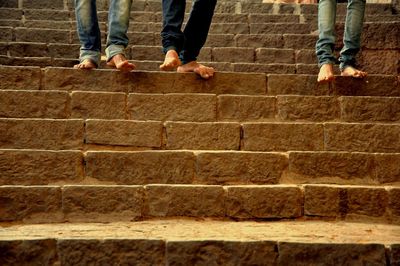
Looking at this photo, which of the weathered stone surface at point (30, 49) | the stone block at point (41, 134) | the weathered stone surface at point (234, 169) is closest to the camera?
the weathered stone surface at point (234, 169)

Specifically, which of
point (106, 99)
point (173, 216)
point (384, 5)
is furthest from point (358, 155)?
point (384, 5)

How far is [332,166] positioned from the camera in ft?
10.6

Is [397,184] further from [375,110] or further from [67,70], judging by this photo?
[67,70]

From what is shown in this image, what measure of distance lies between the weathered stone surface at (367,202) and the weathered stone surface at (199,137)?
0.89 m

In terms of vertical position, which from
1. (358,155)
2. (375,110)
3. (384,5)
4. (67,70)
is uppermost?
(384,5)

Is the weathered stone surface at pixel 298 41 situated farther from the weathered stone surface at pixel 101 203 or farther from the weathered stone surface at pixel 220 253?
the weathered stone surface at pixel 220 253

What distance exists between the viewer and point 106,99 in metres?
3.63

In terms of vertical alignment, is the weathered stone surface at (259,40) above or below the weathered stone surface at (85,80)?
above

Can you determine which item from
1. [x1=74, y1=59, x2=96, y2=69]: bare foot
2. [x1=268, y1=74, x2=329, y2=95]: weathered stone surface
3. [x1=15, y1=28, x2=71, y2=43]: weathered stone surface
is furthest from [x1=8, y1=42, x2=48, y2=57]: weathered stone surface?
[x1=268, y1=74, x2=329, y2=95]: weathered stone surface

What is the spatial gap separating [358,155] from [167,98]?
1460mm

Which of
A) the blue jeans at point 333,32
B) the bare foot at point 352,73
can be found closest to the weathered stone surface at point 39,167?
the blue jeans at point 333,32

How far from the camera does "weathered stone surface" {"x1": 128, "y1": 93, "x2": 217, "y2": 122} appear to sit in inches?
143

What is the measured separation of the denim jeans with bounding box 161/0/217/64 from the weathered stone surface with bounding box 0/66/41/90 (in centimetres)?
108

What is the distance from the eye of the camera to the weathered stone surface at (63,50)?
5320 mm
